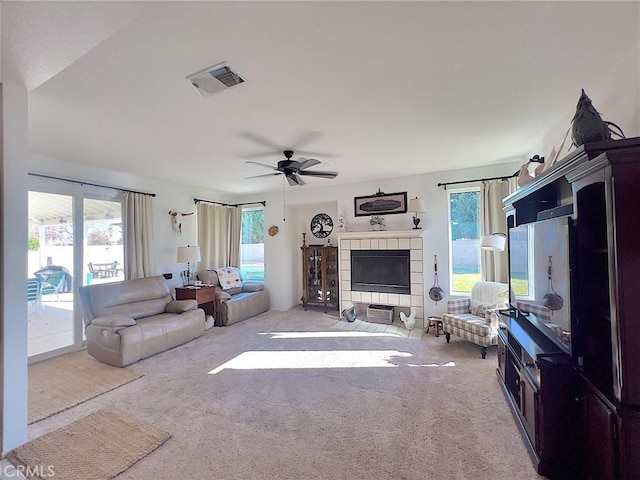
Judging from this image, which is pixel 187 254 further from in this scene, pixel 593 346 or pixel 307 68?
pixel 593 346

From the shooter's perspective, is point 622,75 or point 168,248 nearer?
point 622,75

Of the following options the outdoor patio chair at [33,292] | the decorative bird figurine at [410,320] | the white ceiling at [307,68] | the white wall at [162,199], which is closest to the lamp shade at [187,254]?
the white wall at [162,199]

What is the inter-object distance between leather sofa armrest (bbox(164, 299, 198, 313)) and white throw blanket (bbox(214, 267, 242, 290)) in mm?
1026

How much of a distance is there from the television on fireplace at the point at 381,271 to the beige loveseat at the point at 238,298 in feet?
6.24

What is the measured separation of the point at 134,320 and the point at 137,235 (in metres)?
1.37

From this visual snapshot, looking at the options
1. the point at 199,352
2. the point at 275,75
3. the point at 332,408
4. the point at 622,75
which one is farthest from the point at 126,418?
the point at 622,75

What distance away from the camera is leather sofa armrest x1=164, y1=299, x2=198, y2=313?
400cm

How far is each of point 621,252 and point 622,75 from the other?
136cm

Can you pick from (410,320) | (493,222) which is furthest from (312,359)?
(493,222)

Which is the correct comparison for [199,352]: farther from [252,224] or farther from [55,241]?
[252,224]

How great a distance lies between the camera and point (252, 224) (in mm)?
6281

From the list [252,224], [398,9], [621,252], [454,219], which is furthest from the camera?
[252,224]

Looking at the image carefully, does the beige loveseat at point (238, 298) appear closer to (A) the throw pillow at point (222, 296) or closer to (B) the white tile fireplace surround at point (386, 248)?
(A) the throw pillow at point (222, 296)

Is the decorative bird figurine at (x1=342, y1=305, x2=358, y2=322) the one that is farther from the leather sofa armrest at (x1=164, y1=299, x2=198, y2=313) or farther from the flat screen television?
the flat screen television
